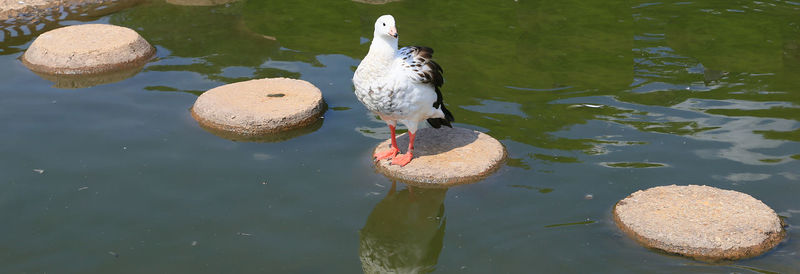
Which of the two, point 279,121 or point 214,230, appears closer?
point 214,230

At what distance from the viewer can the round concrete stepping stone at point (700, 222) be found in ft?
19.5

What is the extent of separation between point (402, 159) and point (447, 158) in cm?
43

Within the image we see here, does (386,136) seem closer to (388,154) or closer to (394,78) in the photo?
(388,154)

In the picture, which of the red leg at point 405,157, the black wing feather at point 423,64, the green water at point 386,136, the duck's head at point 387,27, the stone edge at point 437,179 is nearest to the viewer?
the green water at point 386,136

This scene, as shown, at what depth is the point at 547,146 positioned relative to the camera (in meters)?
7.89

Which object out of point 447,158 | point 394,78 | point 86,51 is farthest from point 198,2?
point 394,78

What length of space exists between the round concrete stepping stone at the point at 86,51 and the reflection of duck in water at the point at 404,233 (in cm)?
469

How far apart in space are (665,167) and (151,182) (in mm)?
4798

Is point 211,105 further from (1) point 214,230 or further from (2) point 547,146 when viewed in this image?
(2) point 547,146

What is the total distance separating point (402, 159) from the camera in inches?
292

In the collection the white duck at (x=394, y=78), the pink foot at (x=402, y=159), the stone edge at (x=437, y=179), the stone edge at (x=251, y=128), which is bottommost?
the stone edge at (x=251, y=128)

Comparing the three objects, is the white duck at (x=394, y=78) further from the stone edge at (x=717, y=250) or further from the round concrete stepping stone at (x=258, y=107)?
the stone edge at (x=717, y=250)

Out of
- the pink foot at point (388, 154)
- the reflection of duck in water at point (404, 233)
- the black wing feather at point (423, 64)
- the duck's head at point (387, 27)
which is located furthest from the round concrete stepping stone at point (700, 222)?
the duck's head at point (387, 27)

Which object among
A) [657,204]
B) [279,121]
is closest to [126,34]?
[279,121]
